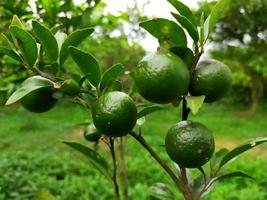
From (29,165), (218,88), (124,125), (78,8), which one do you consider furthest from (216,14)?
(29,165)

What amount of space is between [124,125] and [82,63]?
4.5 inches

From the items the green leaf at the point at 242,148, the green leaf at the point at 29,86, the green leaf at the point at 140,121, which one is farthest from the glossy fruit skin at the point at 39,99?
the green leaf at the point at 242,148

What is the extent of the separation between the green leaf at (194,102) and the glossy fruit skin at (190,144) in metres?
0.06

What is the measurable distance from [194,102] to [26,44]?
29 cm

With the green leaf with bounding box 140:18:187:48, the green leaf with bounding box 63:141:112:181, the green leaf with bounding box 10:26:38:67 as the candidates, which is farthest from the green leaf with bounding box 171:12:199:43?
the green leaf with bounding box 63:141:112:181

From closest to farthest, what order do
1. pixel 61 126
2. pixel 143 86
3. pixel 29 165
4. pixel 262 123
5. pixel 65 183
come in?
pixel 143 86 < pixel 65 183 < pixel 29 165 < pixel 61 126 < pixel 262 123

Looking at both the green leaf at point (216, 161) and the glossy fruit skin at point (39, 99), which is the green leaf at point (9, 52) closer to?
the glossy fruit skin at point (39, 99)

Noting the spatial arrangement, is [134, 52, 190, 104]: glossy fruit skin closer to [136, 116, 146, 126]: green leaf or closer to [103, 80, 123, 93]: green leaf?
[103, 80, 123, 93]: green leaf

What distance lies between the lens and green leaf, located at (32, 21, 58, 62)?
78 cm

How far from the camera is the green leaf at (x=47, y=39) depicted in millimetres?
785

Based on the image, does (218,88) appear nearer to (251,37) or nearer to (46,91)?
→ (46,91)

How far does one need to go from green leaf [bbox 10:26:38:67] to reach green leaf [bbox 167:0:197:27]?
0.22m

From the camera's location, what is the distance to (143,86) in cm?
70

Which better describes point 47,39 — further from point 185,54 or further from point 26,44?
point 185,54
